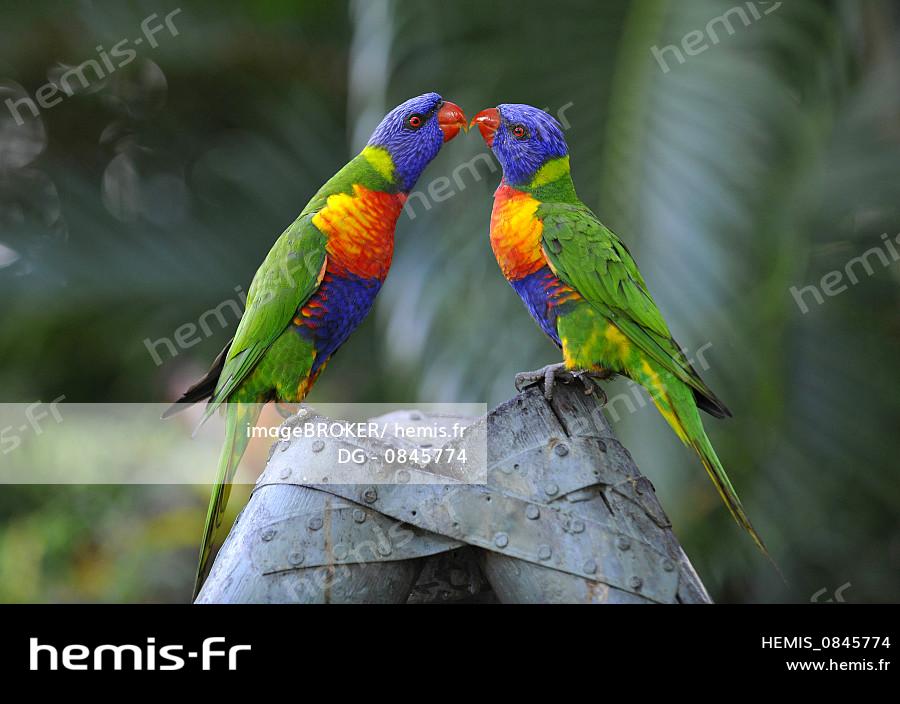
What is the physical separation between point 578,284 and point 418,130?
453 mm

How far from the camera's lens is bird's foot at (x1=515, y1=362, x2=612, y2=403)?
57.0 inches

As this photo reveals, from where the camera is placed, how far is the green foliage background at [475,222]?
2.25 meters

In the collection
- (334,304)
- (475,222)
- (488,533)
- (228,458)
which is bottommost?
(488,533)

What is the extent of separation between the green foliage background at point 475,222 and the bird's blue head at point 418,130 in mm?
859

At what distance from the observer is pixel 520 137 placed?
1.56 m

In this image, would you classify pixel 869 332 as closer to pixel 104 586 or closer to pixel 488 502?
pixel 488 502

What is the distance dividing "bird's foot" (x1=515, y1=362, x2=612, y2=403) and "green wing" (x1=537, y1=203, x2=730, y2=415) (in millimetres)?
142

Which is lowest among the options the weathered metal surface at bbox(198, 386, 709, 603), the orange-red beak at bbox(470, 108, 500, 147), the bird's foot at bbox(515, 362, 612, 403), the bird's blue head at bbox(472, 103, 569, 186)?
the weathered metal surface at bbox(198, 386, 709, 603)

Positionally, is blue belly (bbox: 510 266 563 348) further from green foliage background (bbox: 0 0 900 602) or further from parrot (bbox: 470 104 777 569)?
green foliage background (bbox: 0 0 900 602)
